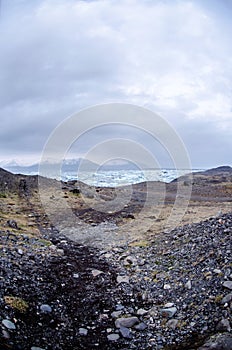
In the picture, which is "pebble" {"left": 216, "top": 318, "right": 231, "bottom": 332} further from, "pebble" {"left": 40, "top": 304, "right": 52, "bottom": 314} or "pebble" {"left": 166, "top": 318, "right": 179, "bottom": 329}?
"pebble" {"left": 40, "top": 304, "right": 52, "bottom": 314}

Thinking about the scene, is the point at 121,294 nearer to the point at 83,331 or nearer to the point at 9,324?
the point at 83,331

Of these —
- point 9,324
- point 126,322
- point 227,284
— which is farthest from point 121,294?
point 9,324

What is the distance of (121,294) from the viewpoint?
872 cm

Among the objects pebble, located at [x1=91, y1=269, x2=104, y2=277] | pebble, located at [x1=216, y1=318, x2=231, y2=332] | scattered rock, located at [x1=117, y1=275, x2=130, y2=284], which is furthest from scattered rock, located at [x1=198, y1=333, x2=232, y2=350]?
pebble, located at [x1=91, y1=269, x2=104, y2=277]

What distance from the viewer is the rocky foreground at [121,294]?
6.52 m

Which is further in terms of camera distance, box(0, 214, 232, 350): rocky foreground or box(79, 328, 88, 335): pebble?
box(79, 328, 88, 335): pebble

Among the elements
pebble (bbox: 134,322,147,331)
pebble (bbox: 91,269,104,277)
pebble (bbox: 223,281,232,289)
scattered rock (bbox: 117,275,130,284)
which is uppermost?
pebble (bbox: 223,281,232,289)

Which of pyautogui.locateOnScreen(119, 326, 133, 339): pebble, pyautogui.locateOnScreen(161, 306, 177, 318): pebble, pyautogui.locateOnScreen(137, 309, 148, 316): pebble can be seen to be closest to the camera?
pyautogui.locateOnScreen(119, 326, 133, 339): pebble


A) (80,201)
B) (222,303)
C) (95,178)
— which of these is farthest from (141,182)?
(222,303)

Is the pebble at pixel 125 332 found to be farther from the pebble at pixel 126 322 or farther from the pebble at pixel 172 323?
the pebble at pixel 172 323

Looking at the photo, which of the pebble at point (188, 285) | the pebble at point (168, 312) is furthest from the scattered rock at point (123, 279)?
the pebble at point (168, 312)

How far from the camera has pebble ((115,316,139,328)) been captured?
7152 mm

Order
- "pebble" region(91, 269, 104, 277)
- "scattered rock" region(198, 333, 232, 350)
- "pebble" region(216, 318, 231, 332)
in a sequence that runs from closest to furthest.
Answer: "scattered rock" region(198, 333, 232, 350)
"pebble" region(216, 318, 231, 332)
"pebble" region(91, 269, 104, 277)

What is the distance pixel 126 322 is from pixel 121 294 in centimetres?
151
